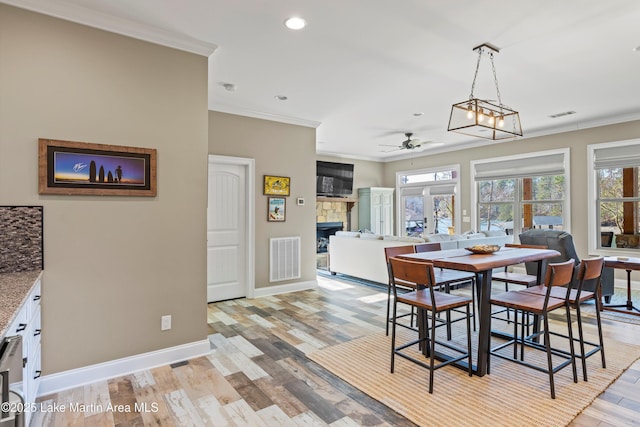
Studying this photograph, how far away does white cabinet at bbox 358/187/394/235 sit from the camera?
9.19 m

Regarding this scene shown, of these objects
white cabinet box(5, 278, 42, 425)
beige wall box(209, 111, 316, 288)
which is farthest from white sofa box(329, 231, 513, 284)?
white cabinet box(5, 278, 42, 425)

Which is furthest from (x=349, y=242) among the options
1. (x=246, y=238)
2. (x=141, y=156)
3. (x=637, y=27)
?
(x=637, y=27)

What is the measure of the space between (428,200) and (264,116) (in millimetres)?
5305

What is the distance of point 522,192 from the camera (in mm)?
7031

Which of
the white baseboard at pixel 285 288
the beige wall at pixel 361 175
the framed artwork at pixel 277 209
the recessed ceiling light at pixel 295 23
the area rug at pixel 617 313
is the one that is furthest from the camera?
the beige wall at pixel 361 175

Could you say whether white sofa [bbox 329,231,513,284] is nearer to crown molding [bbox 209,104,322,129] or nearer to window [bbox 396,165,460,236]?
window [bbox 396,165,460,236]

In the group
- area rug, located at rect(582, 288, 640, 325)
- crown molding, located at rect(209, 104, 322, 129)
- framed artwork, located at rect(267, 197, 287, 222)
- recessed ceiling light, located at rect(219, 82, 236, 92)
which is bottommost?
area rug, located at rect(582, 288, 640, 325)

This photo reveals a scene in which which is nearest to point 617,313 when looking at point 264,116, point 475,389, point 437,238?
point 437,238

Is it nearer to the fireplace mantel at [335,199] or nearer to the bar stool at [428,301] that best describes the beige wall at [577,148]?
the fireplace mantel at [335,199]

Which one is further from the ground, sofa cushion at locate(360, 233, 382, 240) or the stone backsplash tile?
the stone backsplash tile

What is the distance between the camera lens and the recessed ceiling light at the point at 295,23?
2764 millimetres

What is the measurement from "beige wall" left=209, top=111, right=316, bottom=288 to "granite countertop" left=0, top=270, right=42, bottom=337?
2848mm

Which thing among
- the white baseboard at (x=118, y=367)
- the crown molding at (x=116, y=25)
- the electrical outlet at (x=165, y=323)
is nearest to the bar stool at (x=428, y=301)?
the white baseboard at (x=118, y=367)

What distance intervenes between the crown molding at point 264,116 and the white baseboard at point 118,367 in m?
3.10
